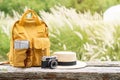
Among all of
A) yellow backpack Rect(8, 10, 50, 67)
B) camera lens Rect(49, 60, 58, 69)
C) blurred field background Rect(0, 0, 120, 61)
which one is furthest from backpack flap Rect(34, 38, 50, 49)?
blurred field background Rect(0, 0, 120, 61)

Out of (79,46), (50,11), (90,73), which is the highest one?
(50,11)

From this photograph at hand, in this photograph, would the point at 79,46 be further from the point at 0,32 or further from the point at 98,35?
the point at 0,32

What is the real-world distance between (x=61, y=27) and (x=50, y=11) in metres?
0.17

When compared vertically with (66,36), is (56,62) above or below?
below

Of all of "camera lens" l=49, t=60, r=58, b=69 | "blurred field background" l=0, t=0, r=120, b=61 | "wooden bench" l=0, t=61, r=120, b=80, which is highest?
"blurred field background" l=0, t=0, r=120, b=61

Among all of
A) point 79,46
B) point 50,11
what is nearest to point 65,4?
point 50,11

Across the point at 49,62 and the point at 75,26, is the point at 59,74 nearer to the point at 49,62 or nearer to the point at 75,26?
the point at 49,62

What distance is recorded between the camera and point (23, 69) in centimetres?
220

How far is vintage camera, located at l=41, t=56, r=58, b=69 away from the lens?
7.22 ft

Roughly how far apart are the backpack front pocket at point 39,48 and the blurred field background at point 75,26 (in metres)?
0.56

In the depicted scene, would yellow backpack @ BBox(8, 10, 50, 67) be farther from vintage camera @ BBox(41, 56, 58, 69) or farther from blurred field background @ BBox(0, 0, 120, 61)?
blurred field background @ BBox(0, 0, 120, 61)

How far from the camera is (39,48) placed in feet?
7.26

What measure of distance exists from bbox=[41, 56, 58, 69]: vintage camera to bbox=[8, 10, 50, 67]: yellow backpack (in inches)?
2.4

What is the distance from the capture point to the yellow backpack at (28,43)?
2201mm
